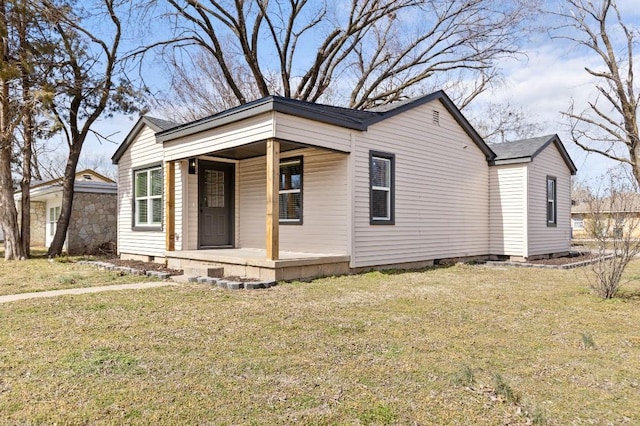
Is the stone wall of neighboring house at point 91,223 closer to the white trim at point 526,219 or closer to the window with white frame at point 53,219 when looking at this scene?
the window with white frame at point 53,219

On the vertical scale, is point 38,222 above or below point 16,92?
below

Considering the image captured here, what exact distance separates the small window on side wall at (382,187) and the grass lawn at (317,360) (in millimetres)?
2976

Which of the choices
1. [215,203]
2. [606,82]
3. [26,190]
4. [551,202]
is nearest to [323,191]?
[215,203]

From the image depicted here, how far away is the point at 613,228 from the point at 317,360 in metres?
5.31

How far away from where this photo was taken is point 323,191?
350 inches

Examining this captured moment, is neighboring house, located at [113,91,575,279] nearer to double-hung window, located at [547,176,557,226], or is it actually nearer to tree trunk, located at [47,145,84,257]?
double-hung window, located at [547,176,557,226]

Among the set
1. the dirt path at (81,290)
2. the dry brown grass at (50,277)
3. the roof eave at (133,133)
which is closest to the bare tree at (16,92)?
the dry brown grass at (50,277)

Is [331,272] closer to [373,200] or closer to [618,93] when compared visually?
[373,200]

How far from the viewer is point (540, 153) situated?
474 inches

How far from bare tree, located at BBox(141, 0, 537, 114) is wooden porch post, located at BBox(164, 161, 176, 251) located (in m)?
8.54

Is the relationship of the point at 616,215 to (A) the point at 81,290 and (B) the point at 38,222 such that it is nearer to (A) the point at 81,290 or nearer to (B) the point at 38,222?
(A) the point at 81,290

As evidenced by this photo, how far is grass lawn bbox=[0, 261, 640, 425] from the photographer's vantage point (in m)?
2.63

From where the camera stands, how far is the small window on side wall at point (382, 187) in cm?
886

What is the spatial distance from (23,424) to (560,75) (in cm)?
2295
